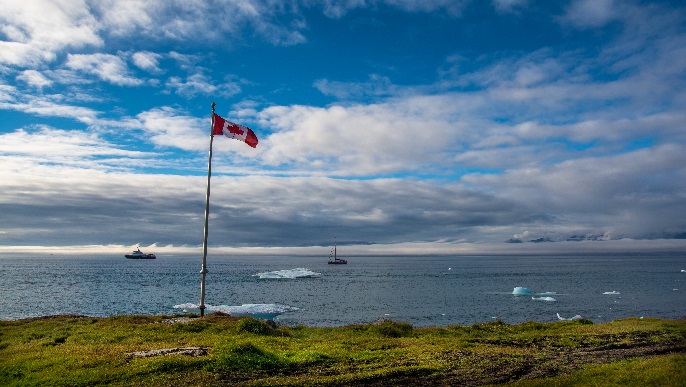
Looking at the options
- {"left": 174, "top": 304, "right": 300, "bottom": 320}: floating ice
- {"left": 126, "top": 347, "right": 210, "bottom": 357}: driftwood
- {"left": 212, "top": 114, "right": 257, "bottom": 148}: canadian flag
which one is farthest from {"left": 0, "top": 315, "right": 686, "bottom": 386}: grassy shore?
{"left": 174, "top": 304, "right": 300, "bottom": 320}: floating ice

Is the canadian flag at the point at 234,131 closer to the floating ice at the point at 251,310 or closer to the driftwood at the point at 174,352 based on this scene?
the driftwood at the point at 174,352

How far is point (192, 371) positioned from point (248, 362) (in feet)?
6.27

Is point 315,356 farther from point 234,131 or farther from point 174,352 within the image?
point 234,131

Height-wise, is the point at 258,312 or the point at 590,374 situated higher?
the point at 590,374

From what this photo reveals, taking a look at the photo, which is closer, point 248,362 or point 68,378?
point 68,378

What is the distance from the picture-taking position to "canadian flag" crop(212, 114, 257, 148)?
2528cm

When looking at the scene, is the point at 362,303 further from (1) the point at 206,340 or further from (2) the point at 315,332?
(1) the point at 206,340

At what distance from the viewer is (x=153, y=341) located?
2023 centimetres

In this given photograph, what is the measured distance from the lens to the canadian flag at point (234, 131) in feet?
82.9

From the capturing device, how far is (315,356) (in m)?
17.0

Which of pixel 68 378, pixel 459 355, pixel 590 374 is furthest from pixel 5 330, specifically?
pixel 590 374

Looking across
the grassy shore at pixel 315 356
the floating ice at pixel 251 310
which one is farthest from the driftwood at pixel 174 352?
the floating ice at pixel 251 310

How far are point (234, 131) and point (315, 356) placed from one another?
44.3 ft

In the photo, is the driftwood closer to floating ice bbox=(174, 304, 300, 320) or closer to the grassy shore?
the grassy shore
